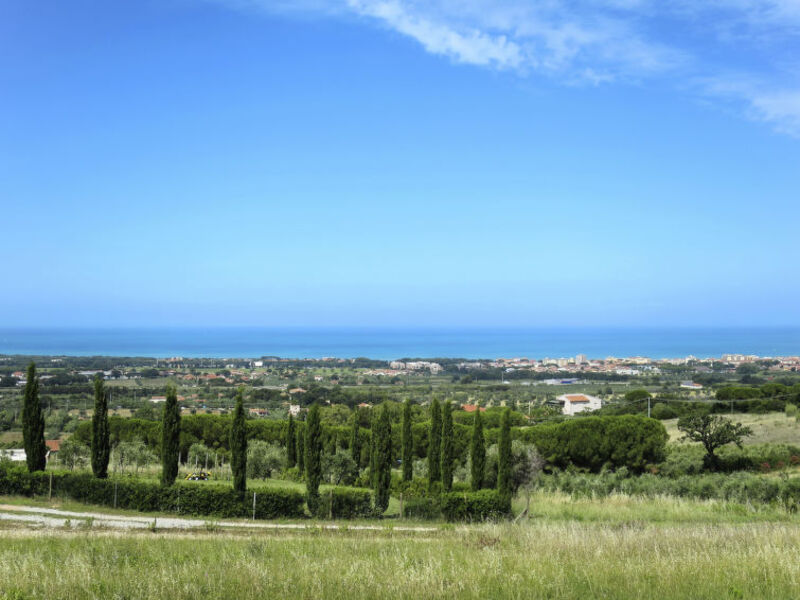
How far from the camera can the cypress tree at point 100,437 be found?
20031 millimetres

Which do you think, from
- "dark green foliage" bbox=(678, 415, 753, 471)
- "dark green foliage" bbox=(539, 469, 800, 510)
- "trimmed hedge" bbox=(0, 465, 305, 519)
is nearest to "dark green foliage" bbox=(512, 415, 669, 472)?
"dark green foliage" bbox=(678, 415, 753, 471)

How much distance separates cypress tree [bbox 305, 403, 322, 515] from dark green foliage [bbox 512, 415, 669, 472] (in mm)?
12885

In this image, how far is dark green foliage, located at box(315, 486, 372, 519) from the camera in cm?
1755

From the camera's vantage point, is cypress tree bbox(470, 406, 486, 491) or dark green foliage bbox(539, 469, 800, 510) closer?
dark green foliage bbox(539, 469, 800, 510)

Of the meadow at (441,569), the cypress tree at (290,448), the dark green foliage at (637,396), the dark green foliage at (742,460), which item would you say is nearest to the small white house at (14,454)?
the cypress tree at (290,448)

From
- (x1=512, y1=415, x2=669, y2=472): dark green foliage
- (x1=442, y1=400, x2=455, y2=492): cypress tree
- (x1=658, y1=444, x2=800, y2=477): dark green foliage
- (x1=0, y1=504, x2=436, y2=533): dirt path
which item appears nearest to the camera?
(x1=0, y1=504, x2=436, y2=533): dirt path

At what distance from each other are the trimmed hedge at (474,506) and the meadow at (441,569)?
922 cm

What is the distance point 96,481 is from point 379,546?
12743 mm

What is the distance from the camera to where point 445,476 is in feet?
72.6

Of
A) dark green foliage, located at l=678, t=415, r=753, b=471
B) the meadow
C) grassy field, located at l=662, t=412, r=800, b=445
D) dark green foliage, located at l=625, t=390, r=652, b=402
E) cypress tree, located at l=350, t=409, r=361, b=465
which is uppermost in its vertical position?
the meadow

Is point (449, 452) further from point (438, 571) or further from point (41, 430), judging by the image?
point (438, 571)

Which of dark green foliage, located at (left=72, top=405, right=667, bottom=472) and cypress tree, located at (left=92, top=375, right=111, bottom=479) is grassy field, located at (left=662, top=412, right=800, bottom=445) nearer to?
dark green foliage, located at (left=72, top=405, right=667, bottom=472)

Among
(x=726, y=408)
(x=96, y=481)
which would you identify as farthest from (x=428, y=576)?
(x=726, y=408)

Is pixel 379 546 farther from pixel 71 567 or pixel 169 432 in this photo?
pixel 169 432
